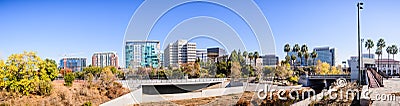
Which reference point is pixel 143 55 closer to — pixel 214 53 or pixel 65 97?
pixel 214 53

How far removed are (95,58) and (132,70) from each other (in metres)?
46.2

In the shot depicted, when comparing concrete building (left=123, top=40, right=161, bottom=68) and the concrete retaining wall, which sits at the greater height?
concrete building (left=123, top=40, right=161, bottom=68)

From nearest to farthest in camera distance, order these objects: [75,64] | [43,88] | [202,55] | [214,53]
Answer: [43,88], [202,55], [214,53], [75,64]

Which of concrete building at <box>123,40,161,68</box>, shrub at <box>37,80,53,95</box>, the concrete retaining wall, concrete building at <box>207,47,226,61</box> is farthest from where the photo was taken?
concrete building at <box>123,40,161,68</box>

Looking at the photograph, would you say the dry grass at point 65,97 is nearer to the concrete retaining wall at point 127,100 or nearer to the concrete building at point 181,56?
the concrete retaining wall at point 127,100

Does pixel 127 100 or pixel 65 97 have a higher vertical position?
pixel 65 97

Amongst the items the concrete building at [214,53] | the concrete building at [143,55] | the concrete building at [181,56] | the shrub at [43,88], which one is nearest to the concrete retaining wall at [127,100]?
the shrub at [43,88]

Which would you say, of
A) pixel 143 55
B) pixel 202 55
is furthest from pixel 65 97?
pixel 143 55

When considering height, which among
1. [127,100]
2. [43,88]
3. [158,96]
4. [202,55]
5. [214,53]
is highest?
[214,53]

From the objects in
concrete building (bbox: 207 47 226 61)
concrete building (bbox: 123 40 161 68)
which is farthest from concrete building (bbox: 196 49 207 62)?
concrete building (bbox: 123 40 161 68)

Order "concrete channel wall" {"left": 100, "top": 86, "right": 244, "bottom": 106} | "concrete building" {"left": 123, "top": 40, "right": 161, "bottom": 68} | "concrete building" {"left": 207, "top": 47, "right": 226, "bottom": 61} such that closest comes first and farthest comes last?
1. "concrete channel wall" {"left": 100, "top": 86, "right": 244, "bottom": 106}
2. "concrete building" {"left": 207, "top": 47, "right": 226, "bottom": 61}
3. "concrete building" {"left": 123, "top": 40, "right": 161, "bottom": 68}

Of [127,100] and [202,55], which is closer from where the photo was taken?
[127,100]

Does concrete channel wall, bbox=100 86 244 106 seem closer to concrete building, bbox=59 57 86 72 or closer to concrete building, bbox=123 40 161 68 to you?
concrete building, bbox=123 40 161 68

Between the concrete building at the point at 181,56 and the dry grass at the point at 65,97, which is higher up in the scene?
the concrete building at the point at 181,56
